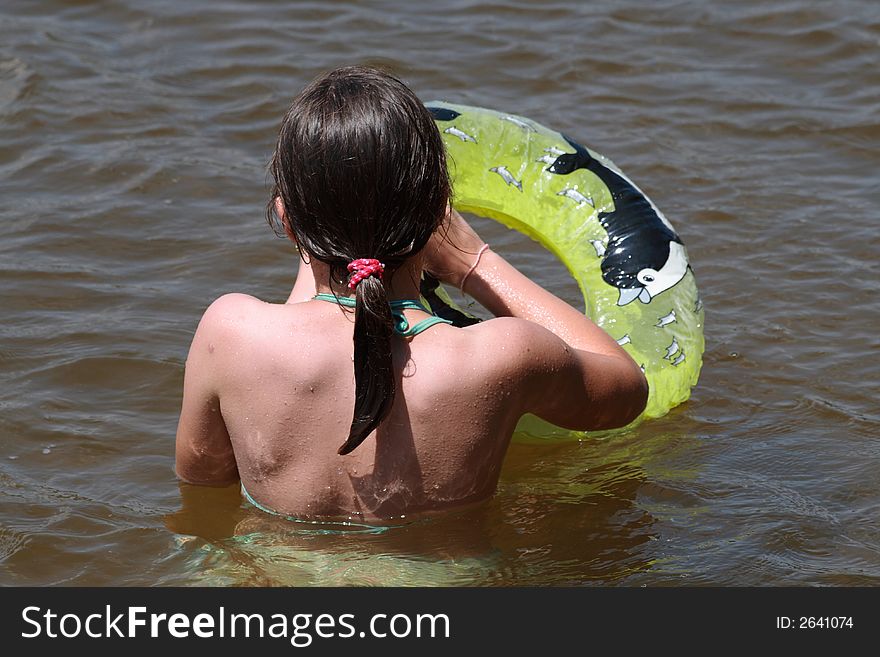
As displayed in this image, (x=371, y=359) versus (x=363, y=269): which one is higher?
(x=363, y=269)

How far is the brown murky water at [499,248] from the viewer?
3.21 m

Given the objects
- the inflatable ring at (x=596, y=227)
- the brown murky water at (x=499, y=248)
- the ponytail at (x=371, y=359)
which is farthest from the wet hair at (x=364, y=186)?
the inflatable ring at (x=596, y=227)

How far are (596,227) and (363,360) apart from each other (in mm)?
1662

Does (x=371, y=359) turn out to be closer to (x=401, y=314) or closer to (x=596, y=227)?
(x=401, y=314)

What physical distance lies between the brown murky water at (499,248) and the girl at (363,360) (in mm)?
176

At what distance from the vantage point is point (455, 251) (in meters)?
3.19

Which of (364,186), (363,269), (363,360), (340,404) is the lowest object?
(340,404)

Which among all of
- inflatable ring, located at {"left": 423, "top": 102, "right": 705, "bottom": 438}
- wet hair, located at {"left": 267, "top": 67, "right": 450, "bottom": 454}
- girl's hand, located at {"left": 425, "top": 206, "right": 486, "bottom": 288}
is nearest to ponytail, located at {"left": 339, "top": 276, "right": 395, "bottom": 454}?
wet hair, located at {"left": 267, "top": 67, "right": 450, "bottom": 454}

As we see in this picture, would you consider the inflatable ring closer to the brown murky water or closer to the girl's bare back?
the brown murky water

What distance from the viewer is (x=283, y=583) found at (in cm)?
271

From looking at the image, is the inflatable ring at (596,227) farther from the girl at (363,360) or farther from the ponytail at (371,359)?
the ponytail at (371,359)

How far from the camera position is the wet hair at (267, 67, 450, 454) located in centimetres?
241

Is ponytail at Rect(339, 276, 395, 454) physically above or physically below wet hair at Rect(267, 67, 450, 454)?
below

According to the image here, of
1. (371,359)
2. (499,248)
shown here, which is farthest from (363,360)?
(499,248)
